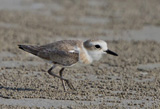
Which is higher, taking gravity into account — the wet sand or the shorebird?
the shorebird

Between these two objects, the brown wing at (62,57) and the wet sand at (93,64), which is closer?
the wet sand at (93,64)

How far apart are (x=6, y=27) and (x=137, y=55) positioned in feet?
11.3

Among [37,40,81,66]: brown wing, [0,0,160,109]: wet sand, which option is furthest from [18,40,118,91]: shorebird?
[0,0,160,109]: wet sand

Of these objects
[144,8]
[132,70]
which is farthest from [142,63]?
[144,8]

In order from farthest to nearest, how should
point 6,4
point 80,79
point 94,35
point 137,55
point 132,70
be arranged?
point 6,4 < point 94,35 < point 137,55 < point 132,70 < point 80,79

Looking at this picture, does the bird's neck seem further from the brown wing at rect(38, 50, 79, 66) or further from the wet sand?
the wet sand

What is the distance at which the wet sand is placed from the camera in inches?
228

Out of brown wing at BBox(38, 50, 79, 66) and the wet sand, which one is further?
brown wing at BBox(38, 50, 79, 66)

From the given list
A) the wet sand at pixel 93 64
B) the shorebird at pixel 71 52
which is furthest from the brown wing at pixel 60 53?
the wet sand at pixel 93 64

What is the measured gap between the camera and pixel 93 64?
7.89 meters

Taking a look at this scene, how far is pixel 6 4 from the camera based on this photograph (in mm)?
12305

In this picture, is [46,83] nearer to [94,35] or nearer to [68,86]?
[68,86]

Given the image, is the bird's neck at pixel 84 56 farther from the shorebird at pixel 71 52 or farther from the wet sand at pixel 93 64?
the wet sand at pixel 93 64

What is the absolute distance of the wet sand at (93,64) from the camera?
580cm
